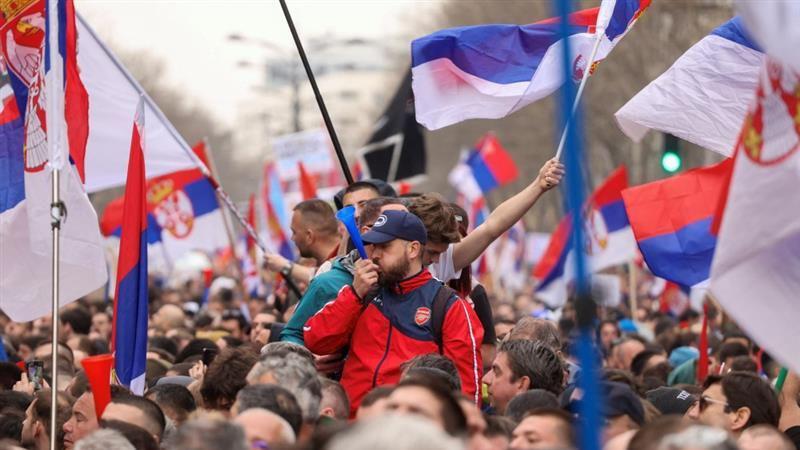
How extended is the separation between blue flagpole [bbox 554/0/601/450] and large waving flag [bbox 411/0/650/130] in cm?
418

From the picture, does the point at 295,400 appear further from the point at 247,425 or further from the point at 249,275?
the point at 249,275

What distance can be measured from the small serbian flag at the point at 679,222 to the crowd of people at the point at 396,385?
62cm

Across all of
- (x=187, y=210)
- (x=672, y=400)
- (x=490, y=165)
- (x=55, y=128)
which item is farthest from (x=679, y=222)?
(x=490, y=165)

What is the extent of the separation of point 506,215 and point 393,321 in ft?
3.05

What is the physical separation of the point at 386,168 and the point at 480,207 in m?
7.72

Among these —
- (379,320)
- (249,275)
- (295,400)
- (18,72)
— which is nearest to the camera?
(295,400)

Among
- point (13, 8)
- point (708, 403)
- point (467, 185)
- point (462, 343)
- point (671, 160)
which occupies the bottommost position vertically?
point (467, 185)

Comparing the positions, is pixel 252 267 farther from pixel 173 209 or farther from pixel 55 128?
pixel 55 128

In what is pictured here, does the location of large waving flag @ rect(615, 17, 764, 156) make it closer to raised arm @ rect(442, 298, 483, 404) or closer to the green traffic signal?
raised arm @ rect(442, 298, 483, 404)

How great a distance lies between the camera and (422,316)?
697 centimetres

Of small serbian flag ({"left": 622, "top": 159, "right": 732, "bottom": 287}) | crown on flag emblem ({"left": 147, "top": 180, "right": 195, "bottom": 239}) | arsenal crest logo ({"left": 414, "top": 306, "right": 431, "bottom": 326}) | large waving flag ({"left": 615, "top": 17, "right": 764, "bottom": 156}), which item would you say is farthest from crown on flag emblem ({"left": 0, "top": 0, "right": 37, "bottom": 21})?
crown on flag emblem ({"left": 147, "top": 180, "right": 195, "bottom": 239})

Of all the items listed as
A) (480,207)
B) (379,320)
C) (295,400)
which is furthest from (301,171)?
(295,400)

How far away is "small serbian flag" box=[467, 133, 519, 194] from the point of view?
24219 millimetres

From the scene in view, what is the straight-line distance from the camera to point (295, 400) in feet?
18.3
